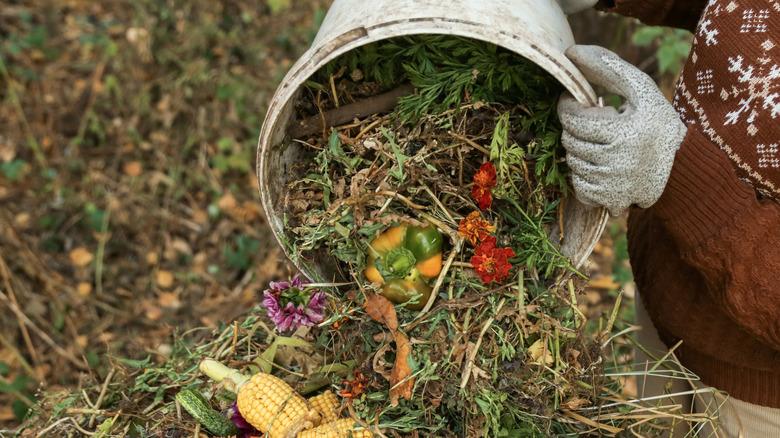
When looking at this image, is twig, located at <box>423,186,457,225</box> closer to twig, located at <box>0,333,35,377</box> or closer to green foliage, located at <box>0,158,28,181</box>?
twig, located at <box>0,333,35,377</box>

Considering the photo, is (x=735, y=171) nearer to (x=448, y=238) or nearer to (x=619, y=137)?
(x=619, y=137)

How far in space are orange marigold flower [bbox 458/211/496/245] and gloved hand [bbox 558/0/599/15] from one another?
57cm

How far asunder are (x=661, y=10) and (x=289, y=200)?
981 mm

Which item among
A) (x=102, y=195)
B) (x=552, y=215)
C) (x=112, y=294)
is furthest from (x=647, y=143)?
(x=102, y=195)

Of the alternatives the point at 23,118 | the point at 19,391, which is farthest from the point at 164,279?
the point at 23,118

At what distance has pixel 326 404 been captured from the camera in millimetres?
1640

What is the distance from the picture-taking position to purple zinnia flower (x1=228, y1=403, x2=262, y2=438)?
5.31ft

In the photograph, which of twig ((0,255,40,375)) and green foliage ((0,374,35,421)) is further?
twig ((0,255,40,375))

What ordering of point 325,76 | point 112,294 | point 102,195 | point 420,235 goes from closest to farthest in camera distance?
1. point 420,235
2. point 325,76
3. point 112,294
4. point 102,195

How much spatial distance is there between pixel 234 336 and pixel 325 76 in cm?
65

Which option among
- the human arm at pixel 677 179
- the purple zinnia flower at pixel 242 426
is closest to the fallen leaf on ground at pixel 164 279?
the purple zinnia flower at pixel 242 426

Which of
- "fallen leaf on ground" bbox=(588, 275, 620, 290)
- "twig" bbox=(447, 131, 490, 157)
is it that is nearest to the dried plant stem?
"twig" bbox=(447, 131, 490, 157)

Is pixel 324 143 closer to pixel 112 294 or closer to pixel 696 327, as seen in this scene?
pixel 696 327

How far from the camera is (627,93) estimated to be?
4.69ft
